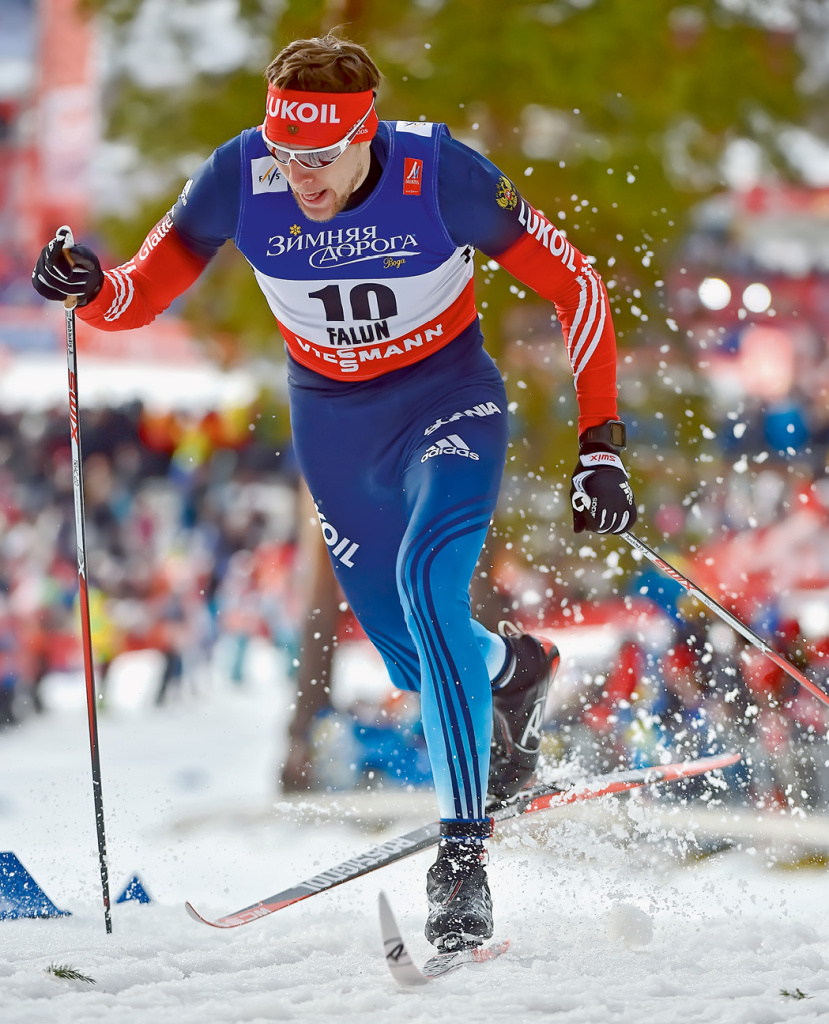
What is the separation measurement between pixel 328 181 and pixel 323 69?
0.28 meters

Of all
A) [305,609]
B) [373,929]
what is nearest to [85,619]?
[373,929]

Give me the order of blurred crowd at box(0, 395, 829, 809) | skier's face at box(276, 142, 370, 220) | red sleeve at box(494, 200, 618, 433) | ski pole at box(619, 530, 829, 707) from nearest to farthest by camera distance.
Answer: skier's face at box(276, 142, 370, 220) < red sleeve at box(494, 200, 618, 433) < ski pole at box(619, 530, 829, 707) < blurred crowd at box(0, 395, 829, 809)

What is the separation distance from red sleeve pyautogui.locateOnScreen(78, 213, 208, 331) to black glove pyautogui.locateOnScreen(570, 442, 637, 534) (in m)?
1.24

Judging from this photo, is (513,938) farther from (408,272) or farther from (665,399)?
(665,399)

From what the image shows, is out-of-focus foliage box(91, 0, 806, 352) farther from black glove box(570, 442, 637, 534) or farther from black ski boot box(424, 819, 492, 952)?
black ski boot box(424, 819, 492, 952)

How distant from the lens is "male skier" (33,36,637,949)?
289cm

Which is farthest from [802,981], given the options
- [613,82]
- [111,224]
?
[111,224]

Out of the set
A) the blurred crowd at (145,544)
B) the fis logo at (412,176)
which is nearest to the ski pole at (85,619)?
the fis logo at (412,176)

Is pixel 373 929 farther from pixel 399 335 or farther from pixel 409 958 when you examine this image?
pixel 399 335

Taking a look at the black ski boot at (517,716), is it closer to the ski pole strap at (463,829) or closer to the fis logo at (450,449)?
the ski pole strap at (463,829)

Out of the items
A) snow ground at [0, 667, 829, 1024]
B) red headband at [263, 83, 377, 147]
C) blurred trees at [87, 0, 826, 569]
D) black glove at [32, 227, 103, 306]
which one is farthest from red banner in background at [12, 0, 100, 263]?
red headband at [263, 83, 377, 147]

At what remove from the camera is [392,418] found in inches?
129

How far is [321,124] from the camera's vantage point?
288 cm

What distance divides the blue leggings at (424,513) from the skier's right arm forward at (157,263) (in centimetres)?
45
